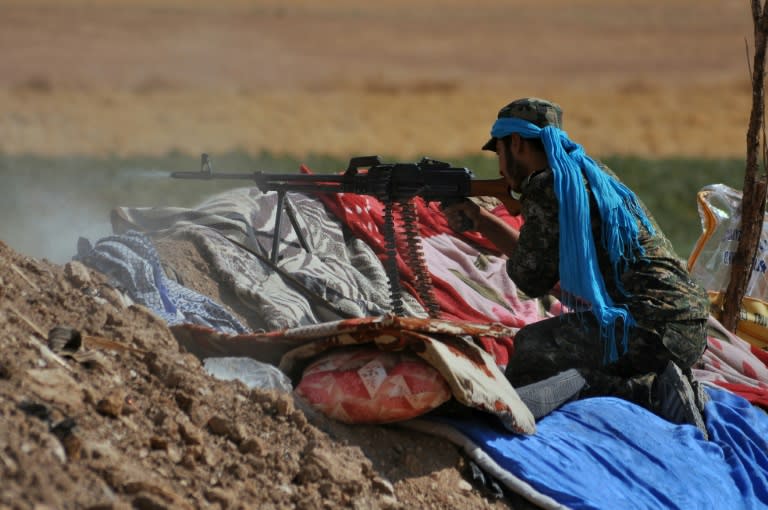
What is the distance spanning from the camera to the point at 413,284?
6.88 m

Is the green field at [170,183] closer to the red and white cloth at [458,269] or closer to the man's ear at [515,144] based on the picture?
the red and white cloth at [458,269]

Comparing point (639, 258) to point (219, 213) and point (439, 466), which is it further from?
point (219, 213)

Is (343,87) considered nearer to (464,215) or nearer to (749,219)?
(749,219)

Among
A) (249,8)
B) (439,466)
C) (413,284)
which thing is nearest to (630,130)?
(249,8)

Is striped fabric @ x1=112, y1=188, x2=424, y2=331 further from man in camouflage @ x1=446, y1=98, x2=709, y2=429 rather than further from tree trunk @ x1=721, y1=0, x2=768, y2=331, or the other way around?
tree trunk @ x1=721, y1=0, x2=768, y2=331

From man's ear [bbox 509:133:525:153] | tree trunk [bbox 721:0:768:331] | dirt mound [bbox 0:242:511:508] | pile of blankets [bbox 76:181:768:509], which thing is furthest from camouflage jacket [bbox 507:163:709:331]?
tree trunk [bbox 721:0:768:331]

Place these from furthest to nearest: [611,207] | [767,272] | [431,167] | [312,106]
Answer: [312,106], [767,272], [431,167], [611,207]

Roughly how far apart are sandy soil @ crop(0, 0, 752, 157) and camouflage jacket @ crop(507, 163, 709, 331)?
59.2 ft

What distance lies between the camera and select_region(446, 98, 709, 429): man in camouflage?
559 centimetres

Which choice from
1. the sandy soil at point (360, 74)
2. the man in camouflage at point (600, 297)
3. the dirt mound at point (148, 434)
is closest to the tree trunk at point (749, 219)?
the man in camouflage at point (600, 297)

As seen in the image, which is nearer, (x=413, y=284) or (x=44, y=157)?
(x=413, y=284)

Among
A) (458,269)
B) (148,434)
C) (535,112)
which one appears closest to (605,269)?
(535,112)


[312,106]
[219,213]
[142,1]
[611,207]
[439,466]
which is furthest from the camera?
[142,1]

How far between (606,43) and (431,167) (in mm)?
49505
